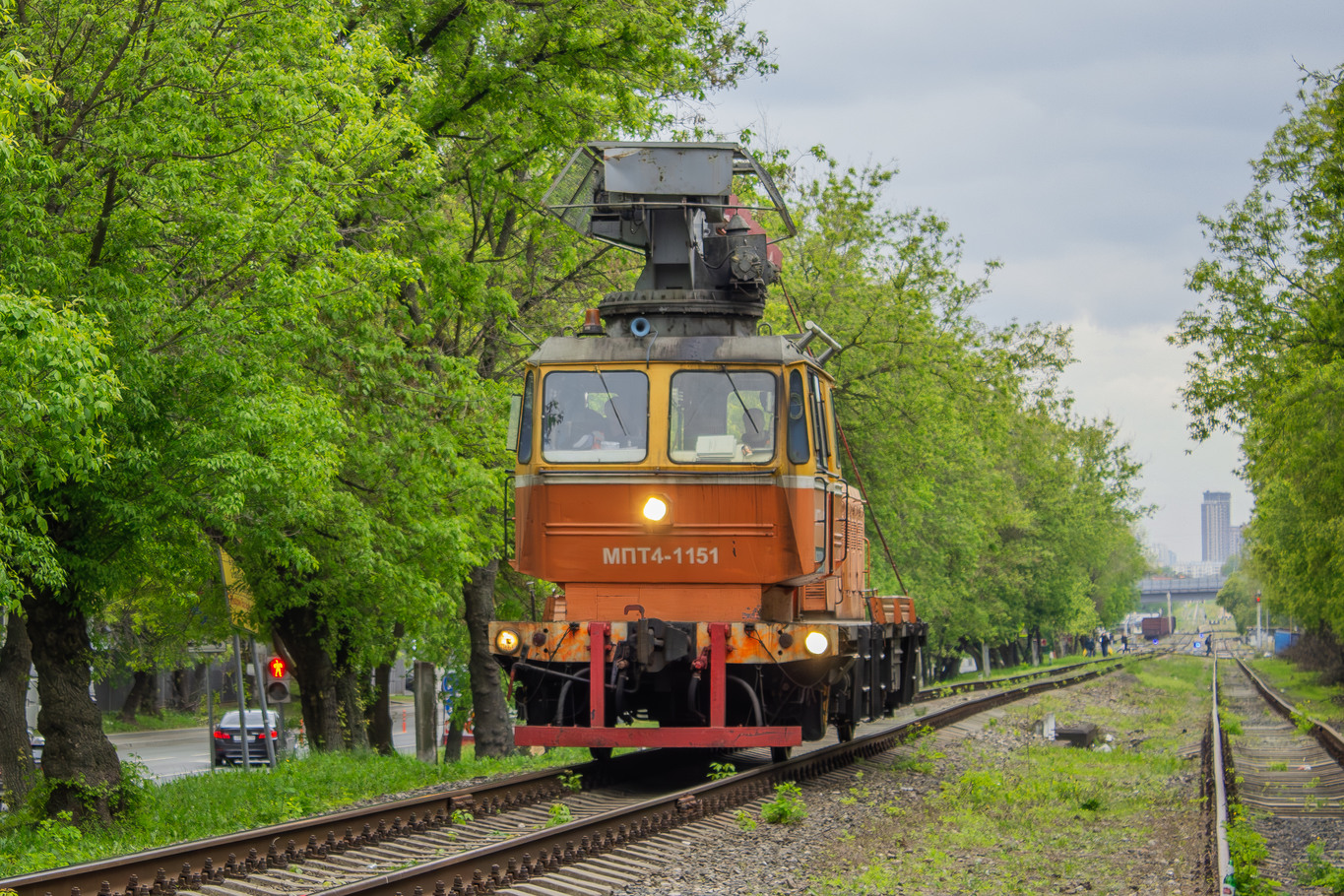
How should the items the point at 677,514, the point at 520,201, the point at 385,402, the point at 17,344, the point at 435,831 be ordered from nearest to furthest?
the point at 17,344
the point at 435,831
the point at 677,514
the point at 385,402
the point at 520,201

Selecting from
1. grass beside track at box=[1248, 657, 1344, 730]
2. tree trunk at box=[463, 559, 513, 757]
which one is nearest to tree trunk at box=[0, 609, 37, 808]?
tree trunk at box=[463, 559, 513, 757]

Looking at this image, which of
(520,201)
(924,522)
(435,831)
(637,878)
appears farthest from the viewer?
(924,522)

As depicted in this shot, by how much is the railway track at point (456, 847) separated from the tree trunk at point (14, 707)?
29.0 feet

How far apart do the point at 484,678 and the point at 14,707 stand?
711 cm

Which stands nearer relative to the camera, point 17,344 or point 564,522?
point 17,344

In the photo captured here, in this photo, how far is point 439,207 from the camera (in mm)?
20594

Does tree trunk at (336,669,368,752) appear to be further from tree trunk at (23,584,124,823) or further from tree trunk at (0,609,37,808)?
tree trunk at (23,584,124,823)

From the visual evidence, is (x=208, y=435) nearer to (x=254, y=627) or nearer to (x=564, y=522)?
(x=564, y=522)

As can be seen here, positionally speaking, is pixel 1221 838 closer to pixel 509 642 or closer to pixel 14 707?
pixel 509 642

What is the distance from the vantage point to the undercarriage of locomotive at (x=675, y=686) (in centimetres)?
1120

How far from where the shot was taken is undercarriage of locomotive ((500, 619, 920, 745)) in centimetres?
1120

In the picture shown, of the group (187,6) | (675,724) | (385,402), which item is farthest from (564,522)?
(385,402)

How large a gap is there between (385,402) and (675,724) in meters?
7.38

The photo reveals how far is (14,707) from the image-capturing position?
58.1 ft
